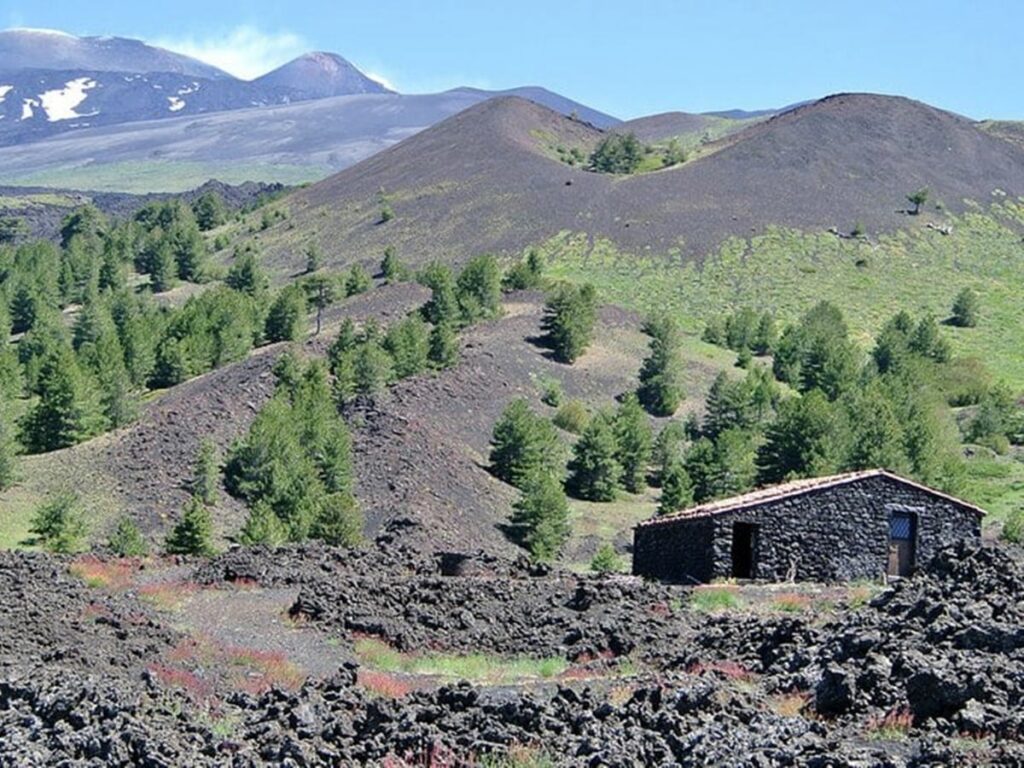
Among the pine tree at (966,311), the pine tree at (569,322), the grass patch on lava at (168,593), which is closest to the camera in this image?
→ the grass patch on lava at (168,593)

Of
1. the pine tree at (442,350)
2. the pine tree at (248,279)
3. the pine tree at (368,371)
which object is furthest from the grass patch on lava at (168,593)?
the pine tree at (248,279)

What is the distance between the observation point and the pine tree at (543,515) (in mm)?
52906

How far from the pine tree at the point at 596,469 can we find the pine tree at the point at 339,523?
1494 centimetres

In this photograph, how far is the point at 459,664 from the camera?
2369cm

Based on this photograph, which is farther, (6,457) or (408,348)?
(408,348)

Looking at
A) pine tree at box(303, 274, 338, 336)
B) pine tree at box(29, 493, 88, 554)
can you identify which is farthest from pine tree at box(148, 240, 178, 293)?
pine tree at box(29, 493, 88, 554)

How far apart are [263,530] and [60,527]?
6.37 m

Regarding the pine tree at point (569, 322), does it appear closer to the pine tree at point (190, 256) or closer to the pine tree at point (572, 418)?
the pine tree at point (572, 418)

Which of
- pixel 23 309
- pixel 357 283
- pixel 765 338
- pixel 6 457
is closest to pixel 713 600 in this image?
pixel 6 457

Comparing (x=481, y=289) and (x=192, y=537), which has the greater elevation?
(x=481, y=289)

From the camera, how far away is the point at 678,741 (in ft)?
45.0

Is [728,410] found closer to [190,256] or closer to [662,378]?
[662,378]

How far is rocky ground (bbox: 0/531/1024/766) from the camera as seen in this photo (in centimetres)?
1363

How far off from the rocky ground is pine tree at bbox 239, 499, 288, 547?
1460 cm
